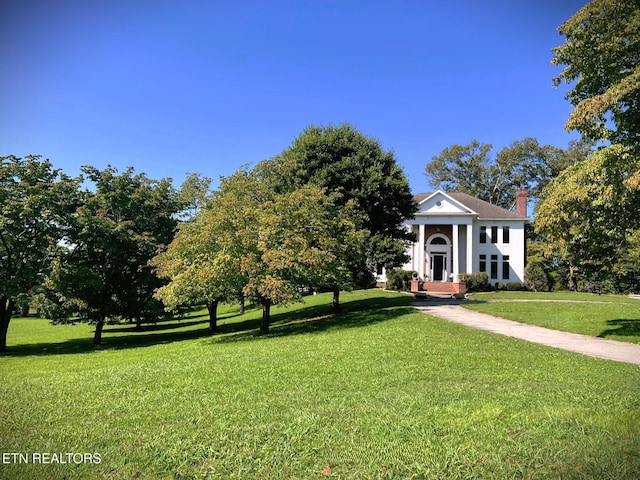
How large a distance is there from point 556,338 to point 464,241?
26.3m

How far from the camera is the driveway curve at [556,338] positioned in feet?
33.4

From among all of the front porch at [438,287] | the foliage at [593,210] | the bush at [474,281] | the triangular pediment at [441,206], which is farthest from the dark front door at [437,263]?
the foliage at [593,210]

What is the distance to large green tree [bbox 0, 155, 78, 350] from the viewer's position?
1812cm

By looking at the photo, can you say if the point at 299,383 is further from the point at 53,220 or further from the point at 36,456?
the point at 53,220

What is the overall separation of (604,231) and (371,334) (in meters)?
7.02

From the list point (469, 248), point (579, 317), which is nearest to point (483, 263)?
point (469, 248)

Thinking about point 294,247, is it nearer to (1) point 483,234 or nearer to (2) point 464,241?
(2) point 464,241

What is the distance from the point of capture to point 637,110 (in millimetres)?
9383

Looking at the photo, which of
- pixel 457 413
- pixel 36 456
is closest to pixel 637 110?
pixel 457 413

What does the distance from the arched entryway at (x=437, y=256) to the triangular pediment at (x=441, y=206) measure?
238 centimetres

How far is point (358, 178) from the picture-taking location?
21.8 meters

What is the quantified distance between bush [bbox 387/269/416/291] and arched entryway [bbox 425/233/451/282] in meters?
3.54

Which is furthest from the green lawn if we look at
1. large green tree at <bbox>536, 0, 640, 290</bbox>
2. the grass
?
the grass

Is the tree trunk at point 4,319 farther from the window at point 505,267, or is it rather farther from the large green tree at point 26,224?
the window at point 505,267
